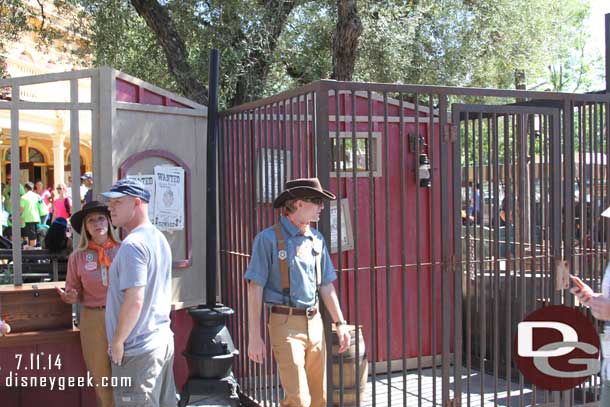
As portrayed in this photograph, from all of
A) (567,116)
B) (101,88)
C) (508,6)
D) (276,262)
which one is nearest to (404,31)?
(508,6)

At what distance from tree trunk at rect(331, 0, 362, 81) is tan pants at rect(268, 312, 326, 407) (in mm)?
7050

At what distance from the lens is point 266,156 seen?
5.02 meters

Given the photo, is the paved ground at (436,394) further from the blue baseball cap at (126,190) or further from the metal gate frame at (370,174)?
the blue baseball cap at (126,190)

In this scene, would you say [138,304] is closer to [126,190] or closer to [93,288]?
[126,190]

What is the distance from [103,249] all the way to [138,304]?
120 centimetres

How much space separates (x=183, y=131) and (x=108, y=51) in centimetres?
630

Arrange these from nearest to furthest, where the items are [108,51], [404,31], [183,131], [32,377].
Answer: [32,377] < [183,131] < [108,51] < [404,31]

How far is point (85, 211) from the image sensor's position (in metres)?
4.63

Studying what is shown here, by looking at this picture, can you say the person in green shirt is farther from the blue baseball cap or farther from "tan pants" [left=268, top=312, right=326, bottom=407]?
"tan pants" [left=268, top=312, right=326, bottom=407]

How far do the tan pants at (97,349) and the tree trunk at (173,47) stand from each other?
225 inches

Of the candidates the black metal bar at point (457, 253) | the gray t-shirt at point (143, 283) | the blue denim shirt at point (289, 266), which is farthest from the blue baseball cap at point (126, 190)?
the black metal bar at point (457, 253)

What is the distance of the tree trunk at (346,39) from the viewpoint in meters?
10.3

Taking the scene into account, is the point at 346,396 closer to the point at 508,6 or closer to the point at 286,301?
the point at 286,301

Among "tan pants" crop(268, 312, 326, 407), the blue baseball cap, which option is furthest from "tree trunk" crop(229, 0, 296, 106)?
"tan pants" crop(268, 312, 326, 407)
